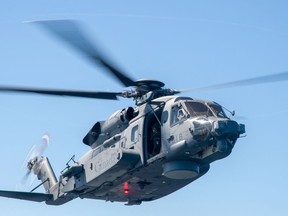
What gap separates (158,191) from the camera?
24469mm

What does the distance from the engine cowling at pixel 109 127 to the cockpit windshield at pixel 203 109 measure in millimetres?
2844

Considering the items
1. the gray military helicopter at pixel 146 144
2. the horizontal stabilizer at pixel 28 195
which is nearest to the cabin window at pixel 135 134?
the gray military helicopter at pixel 146 144

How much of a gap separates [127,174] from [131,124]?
2.00 metres

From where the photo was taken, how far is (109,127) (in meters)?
24.4

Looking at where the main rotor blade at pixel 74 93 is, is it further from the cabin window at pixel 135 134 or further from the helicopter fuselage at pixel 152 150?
the cabin window at pixel 135 134

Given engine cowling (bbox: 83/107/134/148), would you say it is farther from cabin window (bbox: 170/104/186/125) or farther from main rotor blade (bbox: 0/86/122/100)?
cabin window (bbox: 170/104/186/125)

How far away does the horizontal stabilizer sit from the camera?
26.4 metres

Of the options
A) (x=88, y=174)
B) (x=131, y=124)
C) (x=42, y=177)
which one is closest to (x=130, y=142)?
(x=131, y=124)

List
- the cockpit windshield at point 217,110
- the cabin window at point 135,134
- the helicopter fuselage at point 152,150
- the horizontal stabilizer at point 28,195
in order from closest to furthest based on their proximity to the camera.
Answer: the helicopter fuselage at point 152,150 → the cockpit windshield at point 217,110 → the cabin window at point 135,134 → the horizontal stabilizer at point 28,195

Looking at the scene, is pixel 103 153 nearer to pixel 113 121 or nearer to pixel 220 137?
pixel 113 121

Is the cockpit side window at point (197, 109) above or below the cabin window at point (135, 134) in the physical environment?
above

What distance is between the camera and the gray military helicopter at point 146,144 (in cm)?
2109

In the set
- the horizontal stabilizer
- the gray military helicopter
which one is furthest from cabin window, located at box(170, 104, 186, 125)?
the horizontal stabilizer

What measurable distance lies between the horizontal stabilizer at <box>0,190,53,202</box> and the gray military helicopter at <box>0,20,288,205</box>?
0.15 feet
